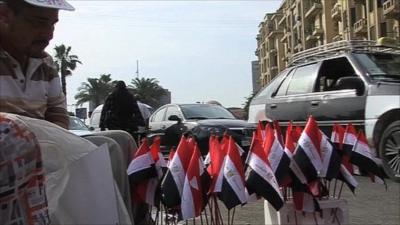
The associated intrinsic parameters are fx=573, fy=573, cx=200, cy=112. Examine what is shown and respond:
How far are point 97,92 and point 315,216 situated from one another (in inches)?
2766

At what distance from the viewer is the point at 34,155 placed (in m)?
1.30

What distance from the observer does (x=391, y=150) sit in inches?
299

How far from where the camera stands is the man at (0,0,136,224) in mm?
1662

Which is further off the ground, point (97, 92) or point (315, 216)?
point (97, 92)

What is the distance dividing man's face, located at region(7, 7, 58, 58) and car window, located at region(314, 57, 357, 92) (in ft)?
A: 23.2

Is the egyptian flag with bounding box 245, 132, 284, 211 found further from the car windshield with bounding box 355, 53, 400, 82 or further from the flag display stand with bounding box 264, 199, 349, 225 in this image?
the car windshield with bounding box 355, 53, 400, 82

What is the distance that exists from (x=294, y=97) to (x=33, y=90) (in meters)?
6.93

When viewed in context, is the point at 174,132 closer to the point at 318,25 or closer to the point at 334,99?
Result: the point at 334,99

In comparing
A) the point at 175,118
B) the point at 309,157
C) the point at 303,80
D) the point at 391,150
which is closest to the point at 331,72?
the point at 303,80

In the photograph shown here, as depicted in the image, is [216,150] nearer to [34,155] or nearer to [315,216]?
[315,216]

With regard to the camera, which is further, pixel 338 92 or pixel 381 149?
pixel 338 92

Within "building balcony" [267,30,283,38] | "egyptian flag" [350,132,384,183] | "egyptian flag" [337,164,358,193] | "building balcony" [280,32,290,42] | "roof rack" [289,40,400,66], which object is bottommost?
"egyptian flag" [337,164,358,193]

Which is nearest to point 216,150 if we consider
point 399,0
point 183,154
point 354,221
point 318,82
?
point 183,154

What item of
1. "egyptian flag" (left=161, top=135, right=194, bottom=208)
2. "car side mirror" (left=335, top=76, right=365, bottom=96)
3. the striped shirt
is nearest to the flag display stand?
"egyptian flag" (left=161, top=135, right=194, bottom=208)
